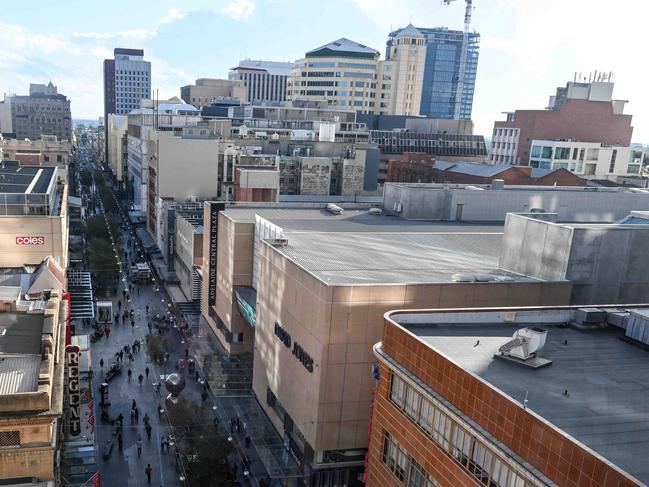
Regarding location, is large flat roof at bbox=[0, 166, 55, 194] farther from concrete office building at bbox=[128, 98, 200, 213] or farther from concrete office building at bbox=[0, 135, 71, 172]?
concrete office building at bbox=[0, 135, 71, 172]

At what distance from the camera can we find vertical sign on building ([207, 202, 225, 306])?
59.8 m

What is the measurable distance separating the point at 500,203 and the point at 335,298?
115ft

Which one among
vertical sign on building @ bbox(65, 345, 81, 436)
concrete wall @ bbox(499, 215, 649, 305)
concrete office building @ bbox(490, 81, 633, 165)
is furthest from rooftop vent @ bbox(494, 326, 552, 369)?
concrete office building @ bbox(490, 81, 633, 165)

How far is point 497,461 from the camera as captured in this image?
67.7ft

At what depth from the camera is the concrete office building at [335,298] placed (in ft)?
114

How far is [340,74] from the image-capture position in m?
176

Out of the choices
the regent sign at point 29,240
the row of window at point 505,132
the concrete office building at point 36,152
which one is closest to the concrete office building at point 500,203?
the regent sign at point 29,240

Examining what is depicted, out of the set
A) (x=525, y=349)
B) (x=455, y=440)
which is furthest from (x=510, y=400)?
(x=525, y=349)

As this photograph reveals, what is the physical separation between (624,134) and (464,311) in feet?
378

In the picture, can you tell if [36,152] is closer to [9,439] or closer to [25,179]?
[25,179]

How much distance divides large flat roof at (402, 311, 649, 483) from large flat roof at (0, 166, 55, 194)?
47.4 meters

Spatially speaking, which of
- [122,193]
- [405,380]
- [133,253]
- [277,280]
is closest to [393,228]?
[277,280]

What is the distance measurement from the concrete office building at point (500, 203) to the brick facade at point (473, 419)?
34.9m

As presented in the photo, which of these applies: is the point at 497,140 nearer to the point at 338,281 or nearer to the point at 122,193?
the point at 122,193
